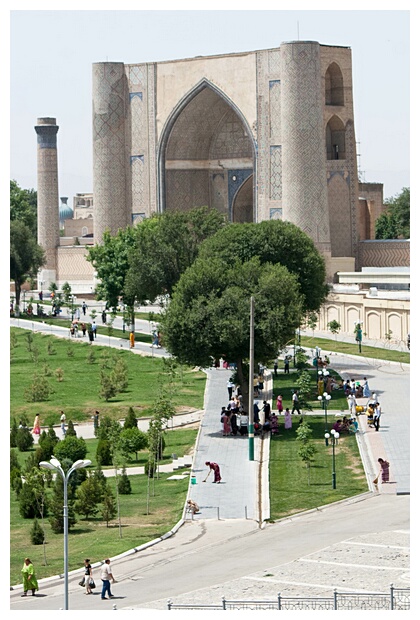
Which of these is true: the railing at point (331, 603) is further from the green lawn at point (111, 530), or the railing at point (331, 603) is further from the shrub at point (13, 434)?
the shrub at point (13, 434)

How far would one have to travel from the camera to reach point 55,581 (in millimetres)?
23516

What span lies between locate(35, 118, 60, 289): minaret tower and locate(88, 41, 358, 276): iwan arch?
4477 mm

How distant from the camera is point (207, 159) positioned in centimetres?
7156

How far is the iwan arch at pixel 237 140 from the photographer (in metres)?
62.4

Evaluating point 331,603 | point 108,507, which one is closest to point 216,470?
point 108,507

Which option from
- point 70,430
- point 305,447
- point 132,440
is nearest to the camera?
point 305,447

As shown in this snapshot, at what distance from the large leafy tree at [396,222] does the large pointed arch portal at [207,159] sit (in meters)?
17.4

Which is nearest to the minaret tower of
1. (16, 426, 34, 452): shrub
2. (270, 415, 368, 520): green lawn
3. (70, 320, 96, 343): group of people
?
(70, 320, 96, 343): group of people

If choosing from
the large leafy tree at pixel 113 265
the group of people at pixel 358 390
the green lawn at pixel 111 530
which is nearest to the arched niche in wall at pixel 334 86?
the large leafy tree at pixel 113 265

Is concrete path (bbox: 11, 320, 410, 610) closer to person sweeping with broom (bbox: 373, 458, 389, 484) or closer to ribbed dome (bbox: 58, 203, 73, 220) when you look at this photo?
person sweeping with broom (bbox: 373, 458, 389, 484)

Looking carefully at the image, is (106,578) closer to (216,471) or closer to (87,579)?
(87,579)

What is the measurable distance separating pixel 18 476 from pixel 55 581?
6770mm

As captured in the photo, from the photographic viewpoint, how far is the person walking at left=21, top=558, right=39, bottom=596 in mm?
22516

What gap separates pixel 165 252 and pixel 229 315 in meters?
13.5
